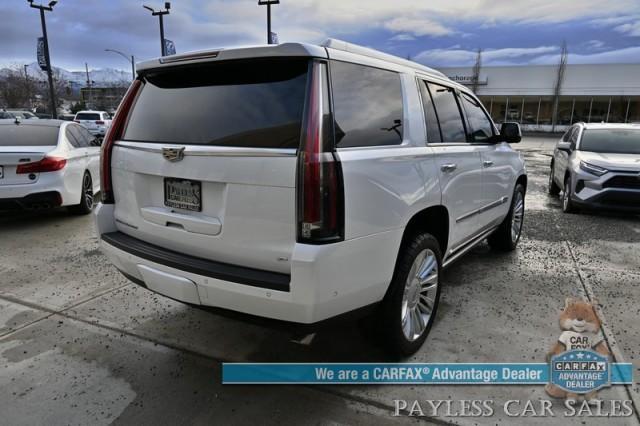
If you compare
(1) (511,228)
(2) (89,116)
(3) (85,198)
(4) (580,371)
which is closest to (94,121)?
(2) (89,116)

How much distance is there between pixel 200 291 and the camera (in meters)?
2.43

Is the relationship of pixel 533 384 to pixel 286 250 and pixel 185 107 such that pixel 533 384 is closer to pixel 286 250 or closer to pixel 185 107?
pixel 286 250

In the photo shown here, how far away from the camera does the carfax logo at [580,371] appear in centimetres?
273

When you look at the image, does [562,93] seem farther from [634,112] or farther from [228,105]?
[228,105]

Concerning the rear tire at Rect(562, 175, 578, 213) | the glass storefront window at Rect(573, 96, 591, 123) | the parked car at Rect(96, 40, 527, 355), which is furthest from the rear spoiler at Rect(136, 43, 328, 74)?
the glass storefront window at Rect(573, 96, 591, 123)

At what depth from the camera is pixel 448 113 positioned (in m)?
3.61

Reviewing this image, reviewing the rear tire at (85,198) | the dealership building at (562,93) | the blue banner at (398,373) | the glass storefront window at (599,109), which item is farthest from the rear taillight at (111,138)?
the glass storefront window at (599,109)

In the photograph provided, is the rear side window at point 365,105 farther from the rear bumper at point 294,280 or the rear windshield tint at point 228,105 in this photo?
the rear bumper at point 294,280

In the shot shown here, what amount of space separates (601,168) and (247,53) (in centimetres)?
685

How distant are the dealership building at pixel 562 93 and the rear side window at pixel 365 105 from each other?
40853 millimetres

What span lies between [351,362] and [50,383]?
187 centimetres

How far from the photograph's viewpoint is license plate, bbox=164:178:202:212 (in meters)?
2.51

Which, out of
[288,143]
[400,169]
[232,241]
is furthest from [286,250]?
[400,169]

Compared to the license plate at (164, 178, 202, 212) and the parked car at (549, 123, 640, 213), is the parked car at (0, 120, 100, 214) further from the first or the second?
the parked car at (549, 123, 640, 213)
